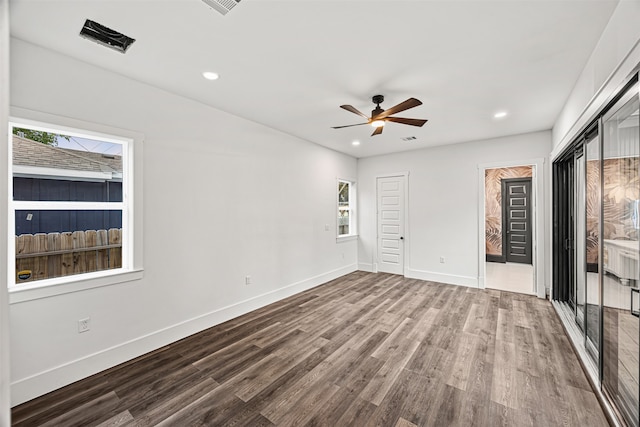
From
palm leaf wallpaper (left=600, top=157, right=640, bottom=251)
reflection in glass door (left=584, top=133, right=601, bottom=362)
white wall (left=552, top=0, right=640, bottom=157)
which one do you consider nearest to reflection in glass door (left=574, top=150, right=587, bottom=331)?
reflection in glass door (left=584, top=133, right=601, bottom=362)

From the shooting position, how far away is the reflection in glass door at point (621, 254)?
1652mm

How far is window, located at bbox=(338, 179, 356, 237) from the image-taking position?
6.32 metres

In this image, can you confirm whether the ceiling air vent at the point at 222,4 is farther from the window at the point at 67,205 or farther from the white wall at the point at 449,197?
the white wall at the point at 449,197

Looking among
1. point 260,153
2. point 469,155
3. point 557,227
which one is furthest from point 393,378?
point 469,155

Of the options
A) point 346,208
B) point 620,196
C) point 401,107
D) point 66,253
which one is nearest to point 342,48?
point 401,107

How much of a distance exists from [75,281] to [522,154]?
6377 mm

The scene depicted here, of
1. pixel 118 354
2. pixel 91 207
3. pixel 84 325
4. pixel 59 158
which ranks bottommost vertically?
pixel 118 354

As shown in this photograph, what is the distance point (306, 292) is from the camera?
4902 millimetres

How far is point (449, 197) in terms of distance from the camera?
5.49m

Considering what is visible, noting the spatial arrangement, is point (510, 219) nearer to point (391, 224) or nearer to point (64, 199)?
point (391, 224)

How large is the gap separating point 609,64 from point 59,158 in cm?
446

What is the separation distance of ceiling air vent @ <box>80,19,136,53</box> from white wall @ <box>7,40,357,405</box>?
1.64 ft

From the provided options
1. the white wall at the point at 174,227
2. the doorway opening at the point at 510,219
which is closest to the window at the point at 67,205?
the white wall at the point at 174,227

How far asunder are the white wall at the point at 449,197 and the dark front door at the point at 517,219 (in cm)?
298
